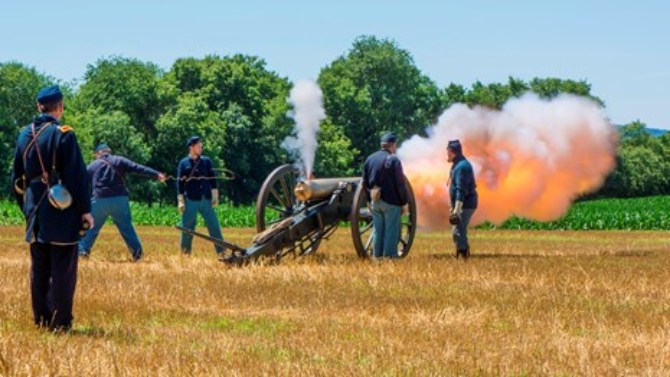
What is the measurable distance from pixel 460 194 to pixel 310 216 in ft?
8.06

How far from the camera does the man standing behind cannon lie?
15883 mm

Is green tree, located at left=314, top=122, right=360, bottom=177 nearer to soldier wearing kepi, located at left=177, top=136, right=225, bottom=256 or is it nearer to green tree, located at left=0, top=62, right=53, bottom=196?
green tree, located at left=0, top=62, right=53, bottom=196

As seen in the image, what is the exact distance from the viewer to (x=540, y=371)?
6703mm

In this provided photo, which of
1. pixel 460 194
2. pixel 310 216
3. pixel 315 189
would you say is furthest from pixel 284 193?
pixel 460 194

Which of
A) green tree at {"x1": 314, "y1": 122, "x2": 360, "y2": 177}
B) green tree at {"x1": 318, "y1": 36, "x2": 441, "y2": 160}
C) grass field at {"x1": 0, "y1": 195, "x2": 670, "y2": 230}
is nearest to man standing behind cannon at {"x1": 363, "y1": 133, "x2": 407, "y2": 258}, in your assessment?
grass field at {"x1": 0, "y1": 195, "x2": 670, "y2": 230}

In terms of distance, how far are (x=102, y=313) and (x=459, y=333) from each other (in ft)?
10.5

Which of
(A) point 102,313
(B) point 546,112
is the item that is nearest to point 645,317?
(A) point 102,313

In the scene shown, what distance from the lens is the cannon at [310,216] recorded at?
15289 mm

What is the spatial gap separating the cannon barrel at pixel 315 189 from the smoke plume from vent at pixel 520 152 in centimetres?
392

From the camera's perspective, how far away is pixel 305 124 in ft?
54.5

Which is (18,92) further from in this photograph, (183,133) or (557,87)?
(557,87)

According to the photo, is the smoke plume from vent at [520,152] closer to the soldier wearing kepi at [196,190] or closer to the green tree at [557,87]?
the soldier wearing kepi at [196,190]

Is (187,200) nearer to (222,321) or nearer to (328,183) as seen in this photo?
(328,183)

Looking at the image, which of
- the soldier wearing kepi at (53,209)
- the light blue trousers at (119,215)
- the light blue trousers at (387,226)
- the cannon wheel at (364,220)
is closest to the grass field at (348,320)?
the soldier wearing kepi at (53,209)
